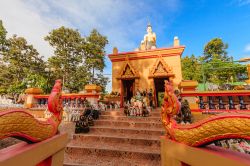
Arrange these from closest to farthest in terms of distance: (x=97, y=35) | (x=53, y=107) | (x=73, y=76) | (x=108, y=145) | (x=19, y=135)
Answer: (x=19, y=135) → (x=53, y=107) → (x=108, y=145) → (x=73, y=76) → (x=97, y=35)

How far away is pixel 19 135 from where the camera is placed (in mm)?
1496

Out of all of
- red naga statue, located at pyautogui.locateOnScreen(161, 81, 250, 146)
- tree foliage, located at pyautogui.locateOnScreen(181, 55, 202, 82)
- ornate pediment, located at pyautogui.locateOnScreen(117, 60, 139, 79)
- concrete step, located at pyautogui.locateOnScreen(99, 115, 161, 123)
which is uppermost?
tree foliage, located at pyautogui.locateOnScreen(181, 55, 202, 82)

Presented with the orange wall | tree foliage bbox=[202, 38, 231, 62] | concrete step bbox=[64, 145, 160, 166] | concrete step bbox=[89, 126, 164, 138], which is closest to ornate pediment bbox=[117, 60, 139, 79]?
the orange wall

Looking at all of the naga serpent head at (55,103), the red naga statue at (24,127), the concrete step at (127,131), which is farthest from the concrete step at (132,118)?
the red naga statue at (24,127)

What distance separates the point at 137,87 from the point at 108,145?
23.8ft

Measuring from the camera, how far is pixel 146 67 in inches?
451

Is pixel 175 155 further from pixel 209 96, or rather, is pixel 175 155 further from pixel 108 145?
pixel 209 96

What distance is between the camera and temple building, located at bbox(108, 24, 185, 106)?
10.8 metres

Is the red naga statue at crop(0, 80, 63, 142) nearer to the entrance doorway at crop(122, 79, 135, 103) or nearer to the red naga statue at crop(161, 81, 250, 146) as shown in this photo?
the red naga statue at crop(161, 81, 250, 146)

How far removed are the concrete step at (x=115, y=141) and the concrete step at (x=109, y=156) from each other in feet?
1.16

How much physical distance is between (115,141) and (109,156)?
707 millimetres

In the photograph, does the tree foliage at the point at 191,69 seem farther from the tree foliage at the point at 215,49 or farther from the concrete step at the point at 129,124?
the concrete step at the point at 129,124

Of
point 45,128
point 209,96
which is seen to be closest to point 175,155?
Result: point 45,128

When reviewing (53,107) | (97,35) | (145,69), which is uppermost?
(97,35)
